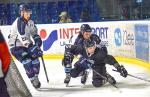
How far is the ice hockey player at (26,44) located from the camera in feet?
25.3

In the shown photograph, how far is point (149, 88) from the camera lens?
7.30 meters

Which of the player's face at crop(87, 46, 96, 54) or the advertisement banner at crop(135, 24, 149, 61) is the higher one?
the player's face at crop(87, 46, 96, 54)

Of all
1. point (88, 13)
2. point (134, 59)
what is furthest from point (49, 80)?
point (88, 13)

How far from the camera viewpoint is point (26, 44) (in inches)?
313

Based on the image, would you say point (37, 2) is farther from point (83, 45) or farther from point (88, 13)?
point (83, 45)

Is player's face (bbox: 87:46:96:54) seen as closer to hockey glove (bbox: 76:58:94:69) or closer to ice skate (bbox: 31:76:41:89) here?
hockey glove (bbox: 76:58:94:69)

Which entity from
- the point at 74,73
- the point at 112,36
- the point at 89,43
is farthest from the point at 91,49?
the point at 112,36

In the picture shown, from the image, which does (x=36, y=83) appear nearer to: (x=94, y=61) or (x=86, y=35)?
(x=94, y=61)

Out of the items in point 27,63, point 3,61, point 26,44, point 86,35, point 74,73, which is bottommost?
point 74,73

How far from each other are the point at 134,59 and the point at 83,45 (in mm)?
3060

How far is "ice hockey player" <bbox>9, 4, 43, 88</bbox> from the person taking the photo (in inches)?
304

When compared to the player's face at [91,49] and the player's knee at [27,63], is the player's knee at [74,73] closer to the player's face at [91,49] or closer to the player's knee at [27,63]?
the player's face at [91,49]

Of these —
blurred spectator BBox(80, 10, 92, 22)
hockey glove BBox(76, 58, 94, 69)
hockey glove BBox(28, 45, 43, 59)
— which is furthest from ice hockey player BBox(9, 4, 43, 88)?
blurred spectator BBox(80, 10, 92, 22)

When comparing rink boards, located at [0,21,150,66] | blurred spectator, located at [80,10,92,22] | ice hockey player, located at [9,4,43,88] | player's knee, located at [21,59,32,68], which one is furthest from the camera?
blurred spectator, located at [80,10,92,22]
